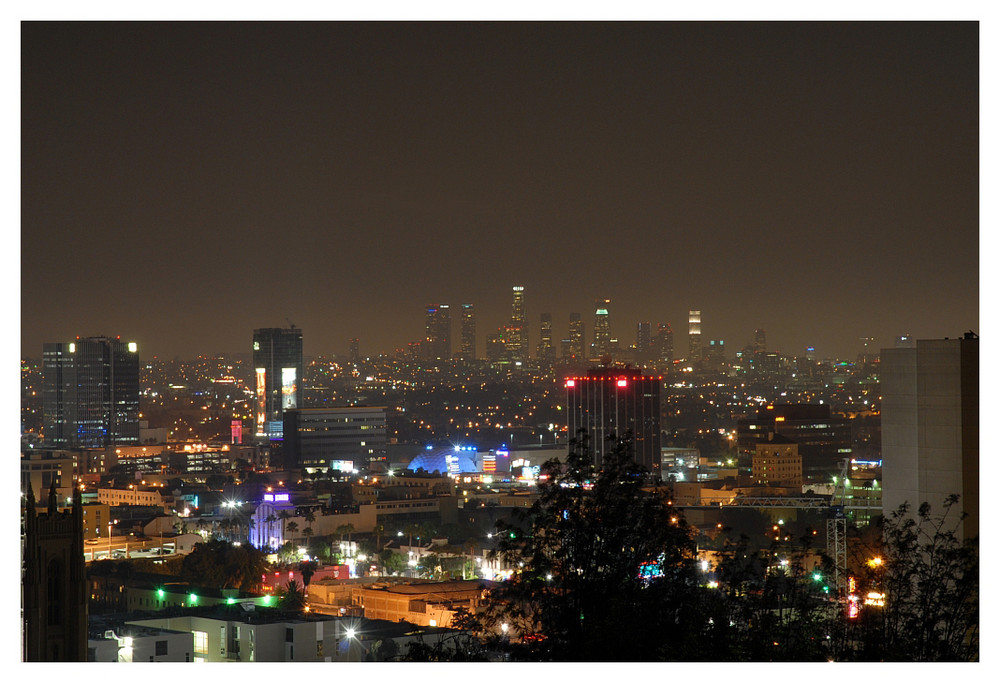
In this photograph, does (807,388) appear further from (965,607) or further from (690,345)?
(965,607)

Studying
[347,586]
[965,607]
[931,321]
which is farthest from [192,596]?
[931,321]

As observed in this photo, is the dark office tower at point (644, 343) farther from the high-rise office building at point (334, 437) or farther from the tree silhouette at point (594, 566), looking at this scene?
the tree silhouette at point (594, 566)

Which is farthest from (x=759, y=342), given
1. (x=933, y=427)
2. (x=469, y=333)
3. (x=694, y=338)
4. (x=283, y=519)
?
(x=933, y=427)

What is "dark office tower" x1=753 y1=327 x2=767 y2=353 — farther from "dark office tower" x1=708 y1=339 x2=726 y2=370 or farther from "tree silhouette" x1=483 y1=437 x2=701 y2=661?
"tree silhouette" x1=483 y1=437 x2=701 y2=661

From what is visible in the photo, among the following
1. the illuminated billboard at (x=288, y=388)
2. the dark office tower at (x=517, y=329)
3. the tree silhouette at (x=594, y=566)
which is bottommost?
the tree silhouette at (x=594, y=566)

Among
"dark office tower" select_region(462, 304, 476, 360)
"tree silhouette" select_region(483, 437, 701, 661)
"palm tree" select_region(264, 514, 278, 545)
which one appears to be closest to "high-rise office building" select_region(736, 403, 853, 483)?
"dark office tower" select_region(462, 304, 476, 360)

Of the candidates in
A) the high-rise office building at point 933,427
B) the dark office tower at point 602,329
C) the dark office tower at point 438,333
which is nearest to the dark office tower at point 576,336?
the dark office tower at point 602,329
